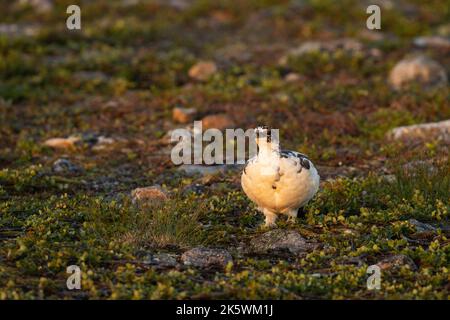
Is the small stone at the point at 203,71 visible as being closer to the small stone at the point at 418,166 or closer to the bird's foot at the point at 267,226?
the small stone at the point at 418,166

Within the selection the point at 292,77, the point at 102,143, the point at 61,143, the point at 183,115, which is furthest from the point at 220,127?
the point at 292,77

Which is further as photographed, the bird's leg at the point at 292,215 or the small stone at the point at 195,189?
the small stone at the point at 195,189

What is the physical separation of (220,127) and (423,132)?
339 centimetres

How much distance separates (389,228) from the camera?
895cm

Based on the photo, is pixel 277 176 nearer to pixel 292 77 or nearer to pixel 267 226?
pixel 267 226

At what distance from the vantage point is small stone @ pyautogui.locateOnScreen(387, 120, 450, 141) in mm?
12922

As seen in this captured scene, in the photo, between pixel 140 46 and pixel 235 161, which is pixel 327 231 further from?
pixel 140 46

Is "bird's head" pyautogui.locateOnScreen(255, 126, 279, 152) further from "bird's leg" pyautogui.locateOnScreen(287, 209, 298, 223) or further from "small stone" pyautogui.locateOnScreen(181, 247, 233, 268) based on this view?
"small stone" pyautogui.locateOnScreen(181, 247, 233, 268)

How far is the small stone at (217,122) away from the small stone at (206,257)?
5.88 metres

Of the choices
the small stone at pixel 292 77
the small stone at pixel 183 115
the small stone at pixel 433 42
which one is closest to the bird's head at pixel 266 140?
the small stone at pixel 183 115

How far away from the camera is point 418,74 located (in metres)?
16.5

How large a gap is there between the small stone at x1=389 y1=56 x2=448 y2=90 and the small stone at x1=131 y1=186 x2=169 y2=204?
24.7 feet

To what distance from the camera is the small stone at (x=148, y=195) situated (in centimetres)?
988

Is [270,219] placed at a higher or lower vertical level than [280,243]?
higher
